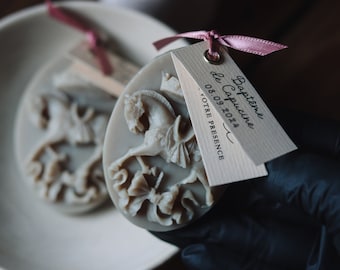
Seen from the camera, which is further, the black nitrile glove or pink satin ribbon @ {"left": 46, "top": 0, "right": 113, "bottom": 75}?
pink satin ribbon @ {"left": 46, "top": 0, "right": 113, "bottom": 75}

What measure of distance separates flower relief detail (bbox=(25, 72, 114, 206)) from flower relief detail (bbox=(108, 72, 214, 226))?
0.61 ft

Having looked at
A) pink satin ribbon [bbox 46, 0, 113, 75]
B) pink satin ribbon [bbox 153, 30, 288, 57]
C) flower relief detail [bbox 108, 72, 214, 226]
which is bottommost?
flower relief detail [bbox 108, 72, 214, 226]

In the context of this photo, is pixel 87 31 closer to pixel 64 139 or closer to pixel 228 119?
pixel 64 139

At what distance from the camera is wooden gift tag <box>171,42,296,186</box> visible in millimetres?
466

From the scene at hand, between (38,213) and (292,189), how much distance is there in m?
0.40

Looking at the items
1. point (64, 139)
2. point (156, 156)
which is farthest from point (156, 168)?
point (64, 139)

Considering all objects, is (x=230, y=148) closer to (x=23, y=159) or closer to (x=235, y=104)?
(x=235, y=104)

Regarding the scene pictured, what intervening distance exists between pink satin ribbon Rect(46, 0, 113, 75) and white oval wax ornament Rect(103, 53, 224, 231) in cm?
24

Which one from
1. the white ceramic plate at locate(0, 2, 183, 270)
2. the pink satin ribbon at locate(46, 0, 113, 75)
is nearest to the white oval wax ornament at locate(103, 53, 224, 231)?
the white ceramic plate at locate(0, 2, 183, 270)

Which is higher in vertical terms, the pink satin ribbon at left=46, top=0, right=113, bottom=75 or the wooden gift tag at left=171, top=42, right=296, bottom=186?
the pink satin ribbon at left=46, top=0, right=113, bottom=75

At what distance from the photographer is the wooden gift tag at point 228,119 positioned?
47 centimetres

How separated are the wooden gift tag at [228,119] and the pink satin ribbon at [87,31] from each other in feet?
1.00

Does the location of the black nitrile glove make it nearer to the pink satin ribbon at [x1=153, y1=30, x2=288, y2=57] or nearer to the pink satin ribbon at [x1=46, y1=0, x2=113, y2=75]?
the pink satin ribbon at [x1=153, y1=30, x2=288, y2=57]

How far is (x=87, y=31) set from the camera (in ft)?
2.67
